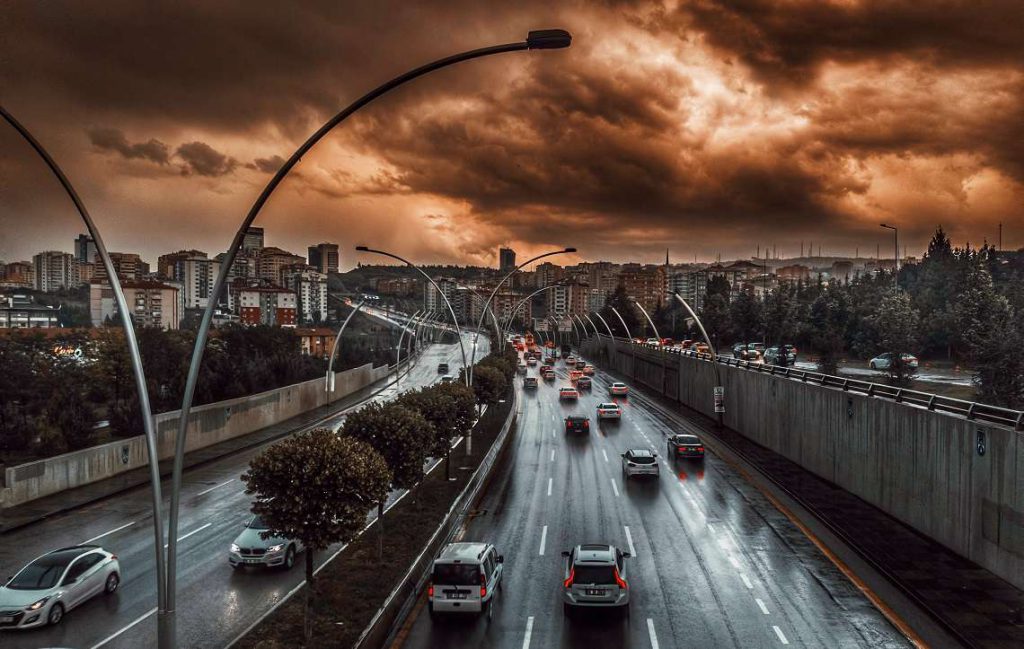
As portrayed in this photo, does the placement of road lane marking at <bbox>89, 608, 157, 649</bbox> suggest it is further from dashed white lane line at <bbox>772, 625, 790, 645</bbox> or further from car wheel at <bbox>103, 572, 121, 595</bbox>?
dashed white lane line at <bbox>772, 625, 790, 645</bbox>

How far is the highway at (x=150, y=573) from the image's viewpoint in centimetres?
1611

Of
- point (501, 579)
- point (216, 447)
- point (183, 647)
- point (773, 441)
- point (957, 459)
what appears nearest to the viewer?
point (183, 647)

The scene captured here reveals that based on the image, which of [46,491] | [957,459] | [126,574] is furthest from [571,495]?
[46,491]

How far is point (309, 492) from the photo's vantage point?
15586 millimetres

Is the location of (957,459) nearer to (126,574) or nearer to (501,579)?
(501,579)

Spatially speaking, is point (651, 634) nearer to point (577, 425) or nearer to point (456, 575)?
point (456, 575)

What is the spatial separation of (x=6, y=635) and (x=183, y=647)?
4.54 m

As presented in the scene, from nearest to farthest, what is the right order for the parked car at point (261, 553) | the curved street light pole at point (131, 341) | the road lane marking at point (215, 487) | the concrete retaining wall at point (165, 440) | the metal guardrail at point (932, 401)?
the curved street light pole at point (131, 341)
the metal guardrail at point (932, 401)
the parked car at point (261, 553)
the concrete retaining wall at point (165, 440)
the road lane marking at point (215, 487)

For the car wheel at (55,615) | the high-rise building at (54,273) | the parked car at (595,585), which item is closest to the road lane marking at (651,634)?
the parked car at (595,585)

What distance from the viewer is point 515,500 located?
29.4 meters

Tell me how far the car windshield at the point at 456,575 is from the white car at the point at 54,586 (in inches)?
356

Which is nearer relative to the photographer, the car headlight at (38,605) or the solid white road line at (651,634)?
the solid white road line at (651,634)

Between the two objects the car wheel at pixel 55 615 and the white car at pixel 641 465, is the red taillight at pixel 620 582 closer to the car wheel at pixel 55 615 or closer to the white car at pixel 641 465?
the car wheel at pixel 55 615

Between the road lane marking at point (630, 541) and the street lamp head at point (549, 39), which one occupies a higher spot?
the street lamp head at point (549, 39)
